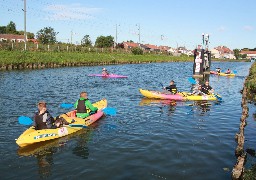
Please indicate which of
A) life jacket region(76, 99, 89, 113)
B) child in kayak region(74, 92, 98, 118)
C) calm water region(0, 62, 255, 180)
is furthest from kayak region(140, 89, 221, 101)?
life jacket region(76, 99, 89, 113)

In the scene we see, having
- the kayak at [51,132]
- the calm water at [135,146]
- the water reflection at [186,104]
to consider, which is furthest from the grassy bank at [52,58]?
the kayak at [51,132]

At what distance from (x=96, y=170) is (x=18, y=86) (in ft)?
54.9

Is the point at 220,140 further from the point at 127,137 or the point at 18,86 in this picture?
the point at 18,86

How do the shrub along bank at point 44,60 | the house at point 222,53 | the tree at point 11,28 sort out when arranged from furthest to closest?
the house at point 222,53, the tree at point 11,28, the shrub along bank at point 44,60

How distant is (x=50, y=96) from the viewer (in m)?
19.6

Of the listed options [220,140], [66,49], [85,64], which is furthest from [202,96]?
[66,49]

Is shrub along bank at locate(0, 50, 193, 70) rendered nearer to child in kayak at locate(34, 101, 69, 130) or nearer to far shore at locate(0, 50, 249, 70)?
far shore at locate(0, 50, 249, 70)

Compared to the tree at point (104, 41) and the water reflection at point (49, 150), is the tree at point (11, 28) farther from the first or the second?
the water reflection at point (49, 150)

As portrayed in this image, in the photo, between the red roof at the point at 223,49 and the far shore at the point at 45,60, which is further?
the red roof at the point at 223,49

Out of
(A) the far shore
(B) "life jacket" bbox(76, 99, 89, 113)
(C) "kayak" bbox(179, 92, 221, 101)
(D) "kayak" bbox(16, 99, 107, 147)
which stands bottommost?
(D) "kayak" bbox(16, 99, 107, 147)

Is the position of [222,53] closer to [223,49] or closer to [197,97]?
[223,49]

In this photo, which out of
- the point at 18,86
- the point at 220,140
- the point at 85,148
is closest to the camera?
the point at 85,148

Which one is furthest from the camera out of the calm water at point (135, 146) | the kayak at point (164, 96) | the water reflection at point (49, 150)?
the kayak at point (164, 96)

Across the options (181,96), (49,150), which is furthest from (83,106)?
(181,96)
